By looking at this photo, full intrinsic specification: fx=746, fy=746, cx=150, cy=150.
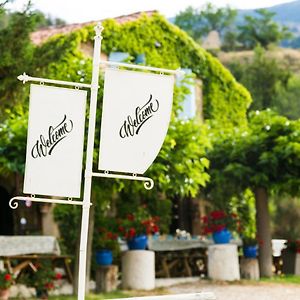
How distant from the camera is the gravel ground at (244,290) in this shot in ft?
42.1

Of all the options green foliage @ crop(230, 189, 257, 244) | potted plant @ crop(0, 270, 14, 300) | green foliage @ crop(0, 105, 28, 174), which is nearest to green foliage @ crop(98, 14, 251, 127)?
green foliage @ crop(230, 189, 257, 244)

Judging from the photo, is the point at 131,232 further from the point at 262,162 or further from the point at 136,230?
the point at 262,162

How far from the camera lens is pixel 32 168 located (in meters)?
5.89

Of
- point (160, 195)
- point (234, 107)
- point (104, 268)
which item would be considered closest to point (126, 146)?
point (104, 268)

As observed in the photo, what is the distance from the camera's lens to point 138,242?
14.7 metres

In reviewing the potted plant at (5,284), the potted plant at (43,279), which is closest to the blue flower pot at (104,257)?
the potted plant at (43,279)

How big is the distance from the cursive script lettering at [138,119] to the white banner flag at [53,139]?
0.35m

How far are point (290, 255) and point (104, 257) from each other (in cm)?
A: 599

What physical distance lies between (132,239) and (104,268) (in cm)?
88

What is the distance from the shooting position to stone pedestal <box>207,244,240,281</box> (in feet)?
51.1

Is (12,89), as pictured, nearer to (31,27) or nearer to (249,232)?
(31,27)

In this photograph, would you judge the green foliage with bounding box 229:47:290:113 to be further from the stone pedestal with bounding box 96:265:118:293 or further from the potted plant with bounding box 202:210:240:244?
the stone pedestal with bounding box 96:265:118:293

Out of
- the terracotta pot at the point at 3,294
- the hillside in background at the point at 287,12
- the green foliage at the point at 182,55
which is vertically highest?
the hillside in background at the point at 287,12

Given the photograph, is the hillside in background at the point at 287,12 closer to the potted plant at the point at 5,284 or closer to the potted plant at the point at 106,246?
the potted plant at the point at 106,246
